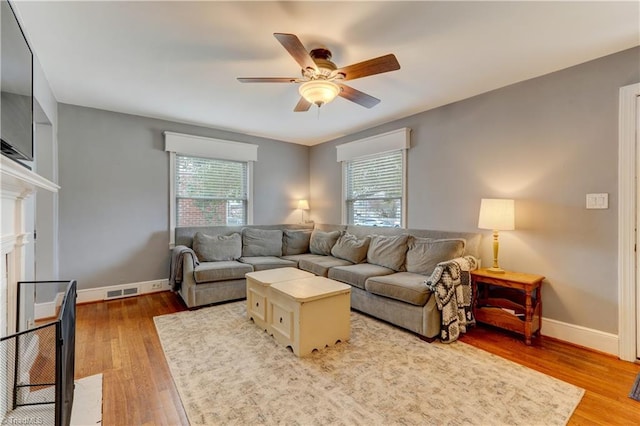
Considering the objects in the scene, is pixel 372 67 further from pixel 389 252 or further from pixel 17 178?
pixel 389 252

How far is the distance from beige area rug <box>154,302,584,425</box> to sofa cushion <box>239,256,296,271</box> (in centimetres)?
124

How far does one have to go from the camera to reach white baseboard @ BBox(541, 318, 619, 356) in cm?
244

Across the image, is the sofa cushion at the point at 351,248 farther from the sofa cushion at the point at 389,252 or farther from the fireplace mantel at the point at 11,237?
the fireplace mantel at the point at 11,237

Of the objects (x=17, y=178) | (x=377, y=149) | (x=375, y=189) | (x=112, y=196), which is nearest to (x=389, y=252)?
(x=375, y=189)

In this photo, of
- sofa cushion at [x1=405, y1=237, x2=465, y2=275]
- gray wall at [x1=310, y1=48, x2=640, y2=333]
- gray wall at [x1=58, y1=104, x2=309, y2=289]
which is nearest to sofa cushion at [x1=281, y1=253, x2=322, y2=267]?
sofa cushion at [x1=405, y1=237, x2=465, y2=275]

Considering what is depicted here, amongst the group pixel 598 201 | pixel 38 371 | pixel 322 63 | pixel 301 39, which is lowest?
pixel 38 371

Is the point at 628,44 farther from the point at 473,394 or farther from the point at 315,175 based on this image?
the point at 315,175

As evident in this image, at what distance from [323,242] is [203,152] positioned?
7.57 feet

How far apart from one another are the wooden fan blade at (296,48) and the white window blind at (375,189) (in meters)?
2.38

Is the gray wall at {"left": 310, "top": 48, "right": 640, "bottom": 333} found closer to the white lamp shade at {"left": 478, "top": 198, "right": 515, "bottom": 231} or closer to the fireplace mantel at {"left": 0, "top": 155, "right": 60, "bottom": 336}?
the white lamp shade at {"left": 478, "top": 198, "right": 515, "bottom": 231}

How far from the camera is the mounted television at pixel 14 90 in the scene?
4.58ft

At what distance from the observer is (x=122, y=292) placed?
12.8 ft

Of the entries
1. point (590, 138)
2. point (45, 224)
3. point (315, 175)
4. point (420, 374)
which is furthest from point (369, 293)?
point (45, 224)

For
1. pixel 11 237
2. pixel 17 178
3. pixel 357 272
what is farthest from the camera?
pixel 357 272
